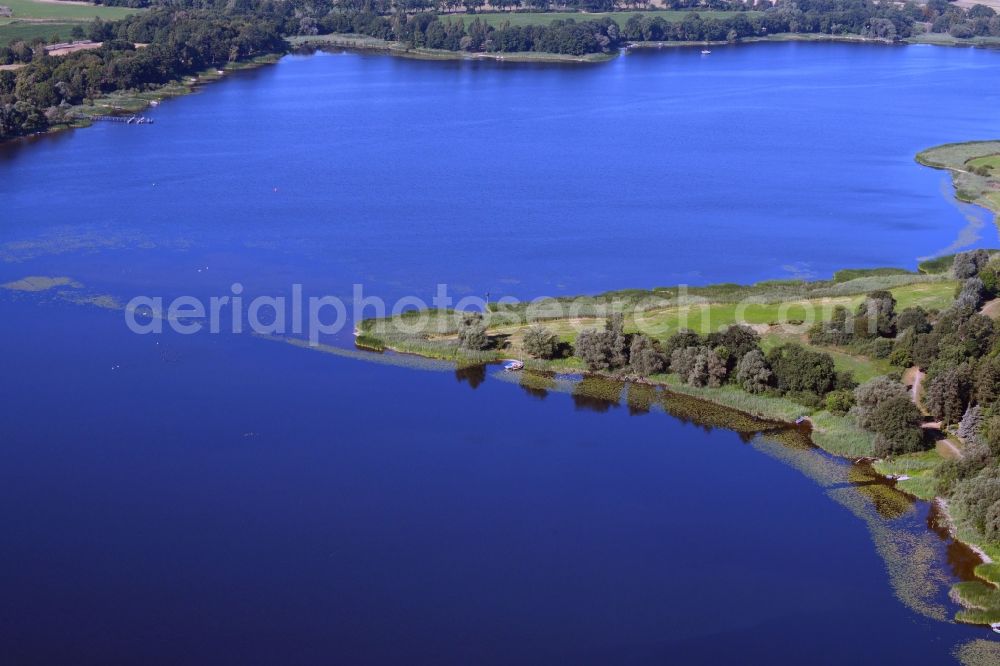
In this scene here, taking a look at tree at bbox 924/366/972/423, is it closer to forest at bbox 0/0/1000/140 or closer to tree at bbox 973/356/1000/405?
tree at bbox 973/356/1000/405

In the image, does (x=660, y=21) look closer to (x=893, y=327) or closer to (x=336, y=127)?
(x=336, y=127)

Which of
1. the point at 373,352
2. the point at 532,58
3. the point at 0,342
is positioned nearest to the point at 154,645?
the point at 373,352

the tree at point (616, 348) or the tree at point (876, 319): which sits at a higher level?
the tree at point (876, 319)

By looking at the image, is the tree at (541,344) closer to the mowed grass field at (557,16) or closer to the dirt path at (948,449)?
the dirt path at (948,449)

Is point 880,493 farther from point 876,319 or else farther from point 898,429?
point 876,319

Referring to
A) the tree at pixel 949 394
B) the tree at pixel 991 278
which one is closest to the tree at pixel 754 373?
the tree at pixel 949 394

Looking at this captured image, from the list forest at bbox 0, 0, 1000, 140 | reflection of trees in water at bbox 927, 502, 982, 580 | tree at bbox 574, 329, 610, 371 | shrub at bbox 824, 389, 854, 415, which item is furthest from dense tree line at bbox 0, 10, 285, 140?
reflection of trees in water at bbox 927, 502, 982, 580
